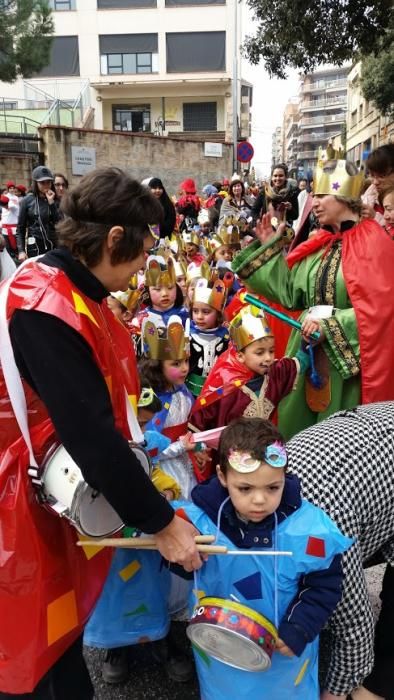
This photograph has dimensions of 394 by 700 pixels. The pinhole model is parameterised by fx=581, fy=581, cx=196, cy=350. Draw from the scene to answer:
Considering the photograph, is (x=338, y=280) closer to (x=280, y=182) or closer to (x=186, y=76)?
(x=280, y=182)

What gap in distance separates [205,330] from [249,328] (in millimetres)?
1072

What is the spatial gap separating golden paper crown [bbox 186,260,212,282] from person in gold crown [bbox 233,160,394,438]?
1.19 m

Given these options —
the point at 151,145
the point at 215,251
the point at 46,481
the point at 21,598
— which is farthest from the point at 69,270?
the point at 151,145

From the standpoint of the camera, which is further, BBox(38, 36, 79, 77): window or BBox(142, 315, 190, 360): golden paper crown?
BBox(38, 36, 79, 77): window

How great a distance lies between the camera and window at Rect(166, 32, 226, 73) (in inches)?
1448

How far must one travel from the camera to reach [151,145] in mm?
22078

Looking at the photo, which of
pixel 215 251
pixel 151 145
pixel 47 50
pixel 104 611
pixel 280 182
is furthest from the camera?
pixel 151 145

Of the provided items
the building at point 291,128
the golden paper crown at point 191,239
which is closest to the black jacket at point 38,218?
the golden paper crown at point 191,239

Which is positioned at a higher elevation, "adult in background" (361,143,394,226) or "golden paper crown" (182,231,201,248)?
"adult in background" (361,143,394,226)

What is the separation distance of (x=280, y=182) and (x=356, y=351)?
5.12 metres

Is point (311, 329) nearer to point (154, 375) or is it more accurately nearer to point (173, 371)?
point (173, 371)

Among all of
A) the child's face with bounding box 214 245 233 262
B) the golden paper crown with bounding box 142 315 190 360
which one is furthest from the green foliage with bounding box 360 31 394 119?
the golden paper crown with bounding box 142 315 190 360

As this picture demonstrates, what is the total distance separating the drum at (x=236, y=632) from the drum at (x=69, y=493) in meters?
0.37

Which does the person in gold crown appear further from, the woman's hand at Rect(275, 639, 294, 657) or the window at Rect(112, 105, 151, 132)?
the window at Rect(112, 105, 151, 132)
